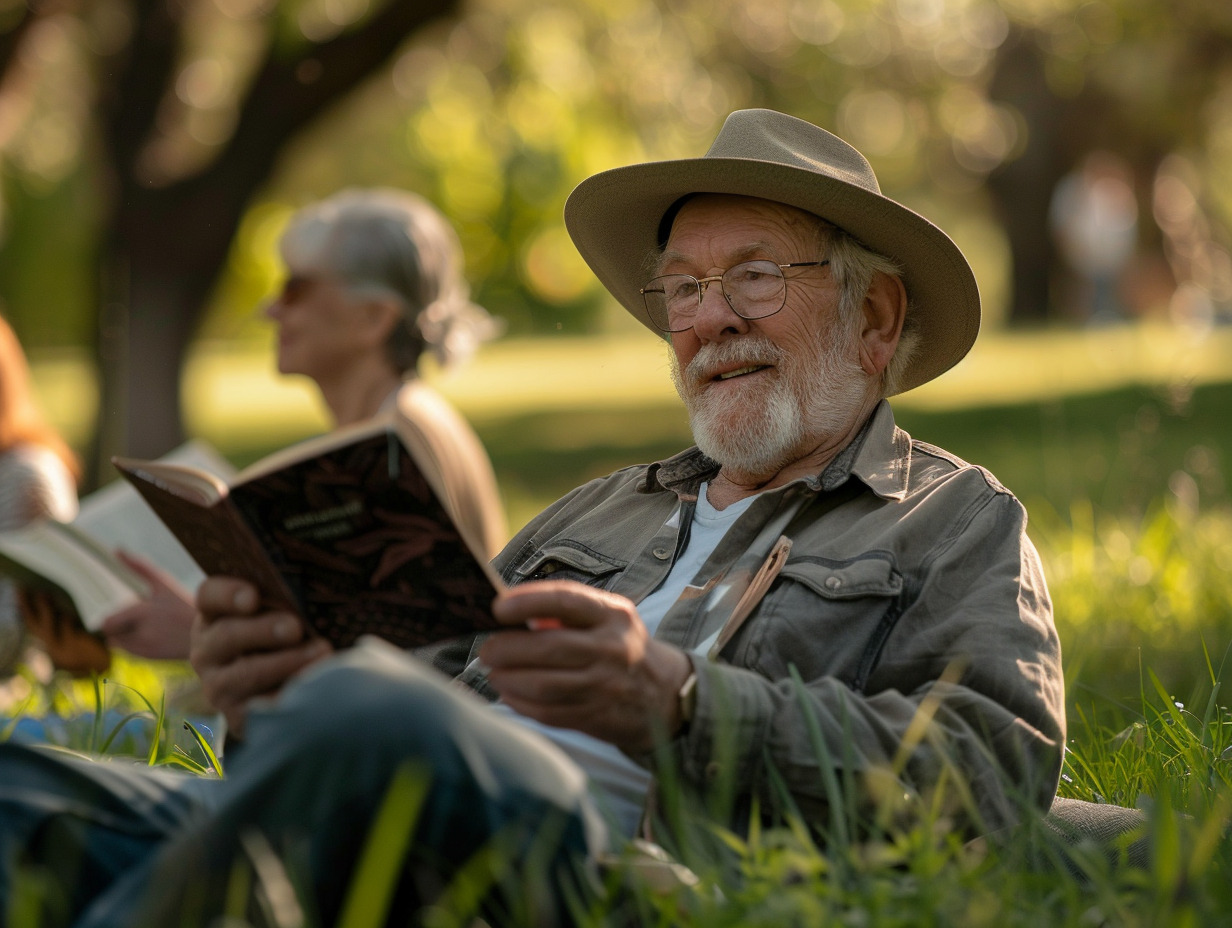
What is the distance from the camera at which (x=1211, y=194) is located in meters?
36.0

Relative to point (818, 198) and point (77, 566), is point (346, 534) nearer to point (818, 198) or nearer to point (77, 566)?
point (818, 198)

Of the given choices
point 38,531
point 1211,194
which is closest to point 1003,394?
point 38,531

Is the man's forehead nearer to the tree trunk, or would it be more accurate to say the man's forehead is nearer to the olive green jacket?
the olive green jacket

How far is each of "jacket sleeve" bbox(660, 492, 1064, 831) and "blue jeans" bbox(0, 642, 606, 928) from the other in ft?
1.08

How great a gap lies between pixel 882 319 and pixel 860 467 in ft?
1.83

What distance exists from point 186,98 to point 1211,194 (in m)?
30.9

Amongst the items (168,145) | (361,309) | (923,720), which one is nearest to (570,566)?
(923,720)

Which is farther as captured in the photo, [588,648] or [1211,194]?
[1211,194]

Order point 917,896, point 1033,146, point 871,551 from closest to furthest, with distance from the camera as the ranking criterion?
1. point 917,896
2. point 871,551
3. point 1033,146

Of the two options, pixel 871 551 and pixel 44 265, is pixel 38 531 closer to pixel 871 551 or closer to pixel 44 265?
pixel 871 551

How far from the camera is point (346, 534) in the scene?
2279 millimetres

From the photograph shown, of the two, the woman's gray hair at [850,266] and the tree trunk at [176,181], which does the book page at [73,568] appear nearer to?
the woman's gray hair at [850,266]

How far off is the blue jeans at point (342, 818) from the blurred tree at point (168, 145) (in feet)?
27.6

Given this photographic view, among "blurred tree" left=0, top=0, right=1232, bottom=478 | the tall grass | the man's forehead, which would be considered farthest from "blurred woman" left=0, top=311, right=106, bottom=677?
"blurred tree" left=0, top=0, right=1232, bottom=478
